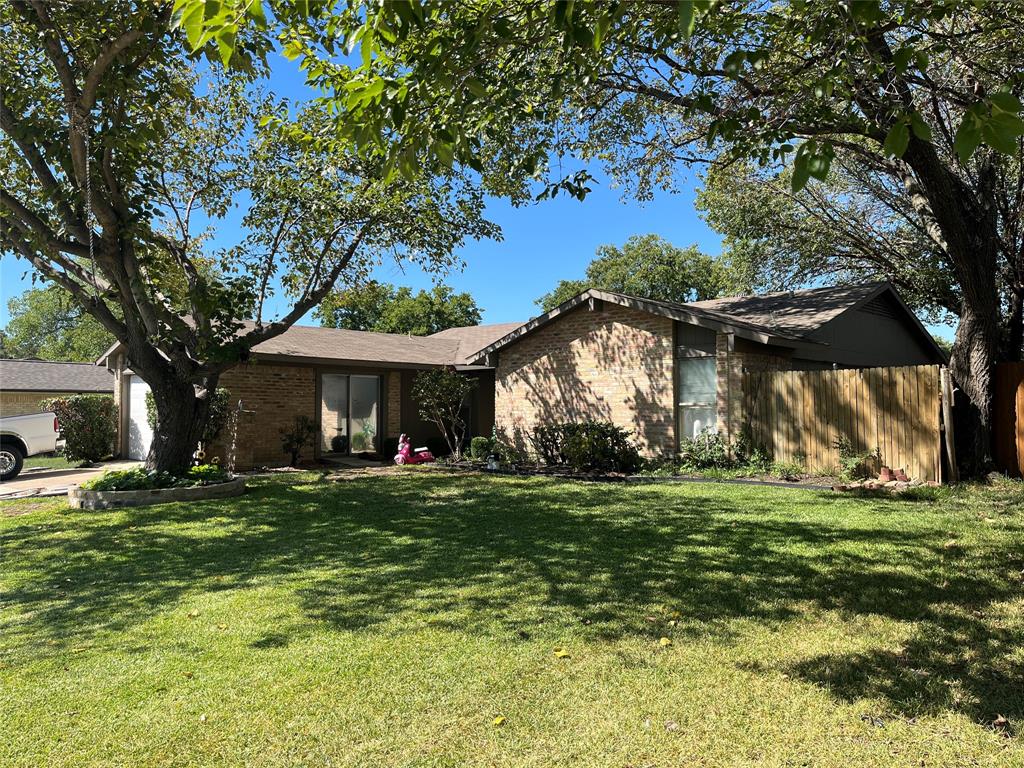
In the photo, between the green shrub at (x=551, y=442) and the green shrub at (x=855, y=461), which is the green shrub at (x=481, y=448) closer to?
the green shrub at (x=551, y=442)

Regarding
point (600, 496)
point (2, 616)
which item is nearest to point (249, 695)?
point (2, 616)

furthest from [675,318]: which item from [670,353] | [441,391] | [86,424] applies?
[86,424]

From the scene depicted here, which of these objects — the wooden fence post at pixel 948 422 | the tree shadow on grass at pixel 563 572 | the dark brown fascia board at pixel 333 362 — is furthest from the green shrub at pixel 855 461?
the dark brown fascia board at pixel 333 362

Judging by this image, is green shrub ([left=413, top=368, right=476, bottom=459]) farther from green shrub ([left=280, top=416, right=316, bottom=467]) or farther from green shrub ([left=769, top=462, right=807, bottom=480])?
green shrub ([left=769, top=462, right=807, bottom=480])

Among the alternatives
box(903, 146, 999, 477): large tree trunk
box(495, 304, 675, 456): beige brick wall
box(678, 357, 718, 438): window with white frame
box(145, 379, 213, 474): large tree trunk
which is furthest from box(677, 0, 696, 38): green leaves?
box(495, 304, 675, 456): beige brick wall

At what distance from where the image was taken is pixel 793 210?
18.1m

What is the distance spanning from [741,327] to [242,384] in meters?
11.5

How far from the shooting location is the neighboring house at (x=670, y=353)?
13.5 metres

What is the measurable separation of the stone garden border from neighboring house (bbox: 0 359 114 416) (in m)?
16.7

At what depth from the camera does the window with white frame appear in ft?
44.8

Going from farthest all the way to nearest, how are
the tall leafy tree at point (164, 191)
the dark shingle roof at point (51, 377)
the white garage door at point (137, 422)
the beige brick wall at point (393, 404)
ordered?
the dark shingle roof at point (51, 377)
the beige brick wall at point (393, 404)
the white garage door at point (137, 422)
the tall leafy tree at point (164, 191)

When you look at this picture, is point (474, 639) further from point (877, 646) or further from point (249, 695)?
point (877, 646)

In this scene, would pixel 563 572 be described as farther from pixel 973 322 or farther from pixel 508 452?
pixel 508 452

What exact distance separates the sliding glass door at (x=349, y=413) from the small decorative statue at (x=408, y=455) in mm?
1616
